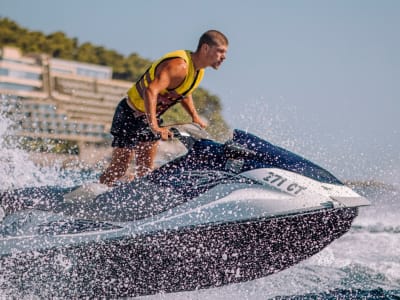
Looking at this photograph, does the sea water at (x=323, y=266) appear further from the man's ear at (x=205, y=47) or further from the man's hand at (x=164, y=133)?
the man's ear at (x=205, y=47)

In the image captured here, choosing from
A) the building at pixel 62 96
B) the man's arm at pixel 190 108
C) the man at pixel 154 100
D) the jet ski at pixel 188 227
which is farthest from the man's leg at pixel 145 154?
the building at pixel 62 96

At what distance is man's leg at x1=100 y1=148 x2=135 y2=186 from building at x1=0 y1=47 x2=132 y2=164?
107 ft

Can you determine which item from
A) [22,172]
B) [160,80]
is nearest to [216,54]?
[160,80]

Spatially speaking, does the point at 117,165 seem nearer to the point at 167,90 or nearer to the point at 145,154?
the point at 145,154

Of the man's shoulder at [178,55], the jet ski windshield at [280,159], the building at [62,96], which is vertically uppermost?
the building at [62,96]

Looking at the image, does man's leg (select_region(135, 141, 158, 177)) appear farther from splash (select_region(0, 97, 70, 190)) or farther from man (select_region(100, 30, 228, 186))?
splash (select_region(0, 97, 70, 190))

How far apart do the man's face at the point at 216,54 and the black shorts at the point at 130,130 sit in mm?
737

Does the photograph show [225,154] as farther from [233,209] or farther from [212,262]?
[212,262]

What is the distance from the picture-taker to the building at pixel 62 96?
39.7m

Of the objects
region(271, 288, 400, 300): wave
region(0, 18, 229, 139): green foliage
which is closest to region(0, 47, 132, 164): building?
region(0, 18, 229, 139): green foliage

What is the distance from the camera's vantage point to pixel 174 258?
3.51 metres

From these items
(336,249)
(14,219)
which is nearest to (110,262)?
(14,219)

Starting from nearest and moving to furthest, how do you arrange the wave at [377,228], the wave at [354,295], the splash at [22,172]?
the wave at [354,295], the splash at [22,172], the wave at [377,228]

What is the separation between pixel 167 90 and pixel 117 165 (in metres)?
0.67
